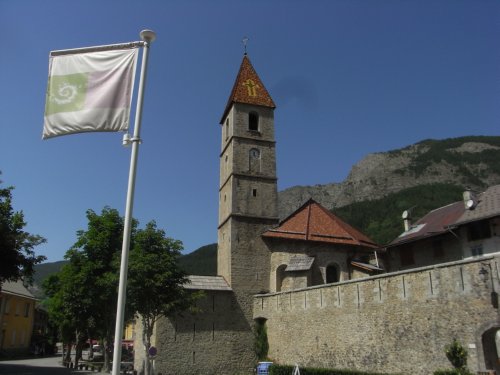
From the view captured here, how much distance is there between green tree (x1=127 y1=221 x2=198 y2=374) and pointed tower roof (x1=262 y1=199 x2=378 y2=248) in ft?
37.9

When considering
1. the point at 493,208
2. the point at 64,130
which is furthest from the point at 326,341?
the point at 64,130

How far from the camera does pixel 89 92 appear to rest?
888 centimetres

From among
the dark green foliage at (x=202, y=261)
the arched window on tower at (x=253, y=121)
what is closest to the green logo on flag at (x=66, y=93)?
the arched window on tower at (x=253, y=121)

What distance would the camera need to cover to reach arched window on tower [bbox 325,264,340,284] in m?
36.8

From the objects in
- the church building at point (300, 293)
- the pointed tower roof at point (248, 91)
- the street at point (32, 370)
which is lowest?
the street at point (32, 370)

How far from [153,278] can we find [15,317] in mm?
33984

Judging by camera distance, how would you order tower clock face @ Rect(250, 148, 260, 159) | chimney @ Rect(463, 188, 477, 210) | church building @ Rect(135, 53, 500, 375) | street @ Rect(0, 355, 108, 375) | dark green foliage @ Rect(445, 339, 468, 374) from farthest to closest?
tower clock face @ Rect(250, 148, 260, 159)
chimney @ Rect(463, 188, 477, 210)
street @ Rect(0, 355, 108, 375)
church building @ Rect(135, 53, 500, 375)
dark green foliage @ Rect(445, 339, 468, 374)

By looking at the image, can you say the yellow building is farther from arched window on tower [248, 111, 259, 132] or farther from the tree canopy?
arched window on tower [248, 111, 259, 132]

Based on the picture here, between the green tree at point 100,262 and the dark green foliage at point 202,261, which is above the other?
the dark green foliage at point 202,261

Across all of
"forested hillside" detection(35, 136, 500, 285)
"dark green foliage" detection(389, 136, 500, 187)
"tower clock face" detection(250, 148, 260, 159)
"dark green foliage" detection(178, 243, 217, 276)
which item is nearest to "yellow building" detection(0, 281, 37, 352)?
"tower clock face" detection(250, 148, 260, 159)

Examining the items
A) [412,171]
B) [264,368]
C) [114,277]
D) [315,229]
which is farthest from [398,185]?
[114,277]

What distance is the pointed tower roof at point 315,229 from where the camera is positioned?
123 feet

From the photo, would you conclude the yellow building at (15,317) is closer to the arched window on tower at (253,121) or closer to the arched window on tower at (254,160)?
the arched window on tower at (254,160)

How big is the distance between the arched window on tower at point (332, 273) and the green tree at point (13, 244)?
71.4 feet
